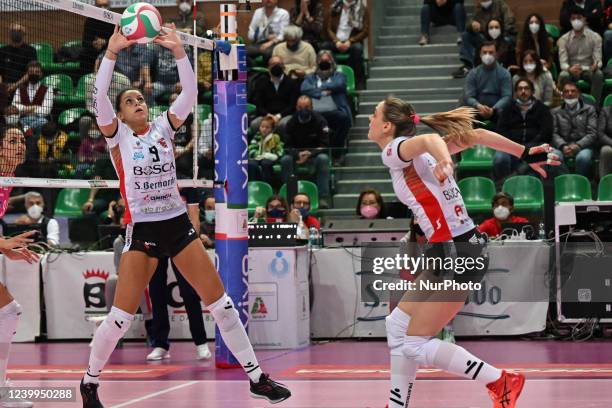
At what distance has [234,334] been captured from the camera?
24.1ft

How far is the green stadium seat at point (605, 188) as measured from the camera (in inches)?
549

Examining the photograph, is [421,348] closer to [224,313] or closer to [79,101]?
[224,313]

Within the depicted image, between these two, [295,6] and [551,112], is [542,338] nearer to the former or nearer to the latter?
[551,112]

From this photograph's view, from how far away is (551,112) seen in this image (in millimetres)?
15250

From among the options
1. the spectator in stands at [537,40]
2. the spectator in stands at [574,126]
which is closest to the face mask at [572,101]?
the spectator in stands at [574,126]

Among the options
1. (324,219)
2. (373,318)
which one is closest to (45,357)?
(373,318)

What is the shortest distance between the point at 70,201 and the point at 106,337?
376 inches

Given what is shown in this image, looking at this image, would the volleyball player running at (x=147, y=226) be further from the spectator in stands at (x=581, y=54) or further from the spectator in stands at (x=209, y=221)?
the spectator in stands at (x=581, y=54)

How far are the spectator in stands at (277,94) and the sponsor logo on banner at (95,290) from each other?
4.95 metres

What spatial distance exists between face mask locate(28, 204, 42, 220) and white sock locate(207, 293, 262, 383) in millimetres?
7329

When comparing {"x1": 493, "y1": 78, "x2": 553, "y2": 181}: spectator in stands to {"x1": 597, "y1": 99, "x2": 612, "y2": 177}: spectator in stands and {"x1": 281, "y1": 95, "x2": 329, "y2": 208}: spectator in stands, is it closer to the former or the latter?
{"x1": 597, "y1": 99, "x2": 612, "y2": 177}: spectator in stands

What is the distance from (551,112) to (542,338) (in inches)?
173

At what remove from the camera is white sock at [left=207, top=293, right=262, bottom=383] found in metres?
7.30

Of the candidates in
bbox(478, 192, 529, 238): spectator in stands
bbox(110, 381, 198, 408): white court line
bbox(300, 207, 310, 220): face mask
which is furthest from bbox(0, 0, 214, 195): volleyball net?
bbox(478, 192, 529, 238): spectator in stands
